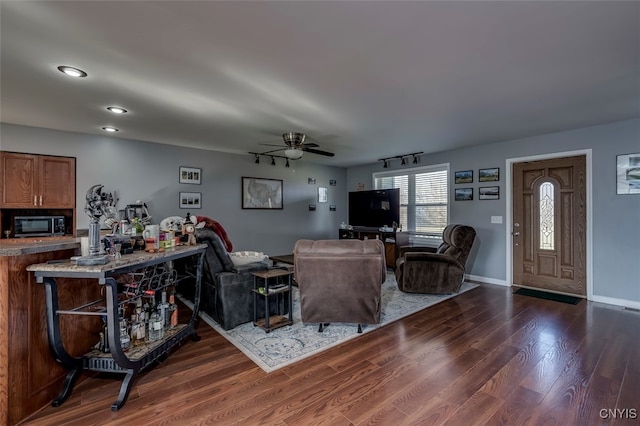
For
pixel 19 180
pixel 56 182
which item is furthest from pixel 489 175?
pixel 19 180

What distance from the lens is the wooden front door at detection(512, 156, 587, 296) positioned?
438 centimetres

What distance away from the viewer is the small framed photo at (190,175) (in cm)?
548

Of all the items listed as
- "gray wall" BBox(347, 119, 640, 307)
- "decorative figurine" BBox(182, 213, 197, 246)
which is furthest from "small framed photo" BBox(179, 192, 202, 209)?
"gray wall" BBox(347, 119, 640, 307)

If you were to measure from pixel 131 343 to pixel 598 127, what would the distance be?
617cm

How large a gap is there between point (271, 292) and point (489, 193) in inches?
171

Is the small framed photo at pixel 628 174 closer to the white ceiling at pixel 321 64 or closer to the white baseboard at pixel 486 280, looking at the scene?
the white ceiling at pixel 321 64

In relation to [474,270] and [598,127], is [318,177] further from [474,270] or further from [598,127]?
[598,127]

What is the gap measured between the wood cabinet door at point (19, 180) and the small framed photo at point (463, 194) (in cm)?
686

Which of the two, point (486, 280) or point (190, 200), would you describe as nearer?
point (486, 280)

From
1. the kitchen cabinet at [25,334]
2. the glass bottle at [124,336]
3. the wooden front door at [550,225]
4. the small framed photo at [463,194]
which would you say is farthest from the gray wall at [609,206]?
the kitchen cabinet at [25,334]

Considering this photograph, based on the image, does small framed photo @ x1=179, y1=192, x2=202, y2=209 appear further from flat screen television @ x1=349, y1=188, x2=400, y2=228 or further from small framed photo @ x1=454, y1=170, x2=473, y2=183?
small framed photo @ x1=454, y1=170, x2=473, y2=183

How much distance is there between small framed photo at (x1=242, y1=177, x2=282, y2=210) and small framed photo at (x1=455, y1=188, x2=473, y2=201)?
377 centimetres

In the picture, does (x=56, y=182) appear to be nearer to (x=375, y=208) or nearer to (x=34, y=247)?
(x=34, y=247)

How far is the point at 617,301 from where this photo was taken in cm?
405
